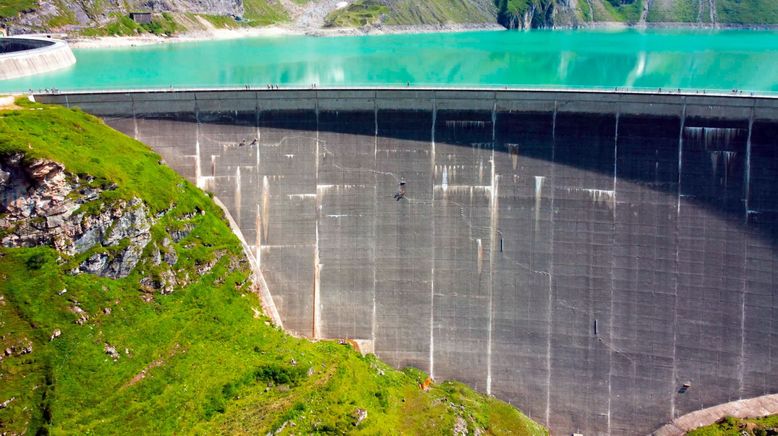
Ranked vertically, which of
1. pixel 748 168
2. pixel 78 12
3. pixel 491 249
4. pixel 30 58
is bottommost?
pixel 491 249

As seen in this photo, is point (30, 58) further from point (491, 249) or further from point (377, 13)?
point (377, 13)

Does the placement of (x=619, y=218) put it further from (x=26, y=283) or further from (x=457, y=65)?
(x=457, y=65)

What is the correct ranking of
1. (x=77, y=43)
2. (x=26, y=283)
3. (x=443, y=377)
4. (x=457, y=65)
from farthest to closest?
(x=77, y=43)
(x=457, y=65)
(x=443, y=377)
(x=26, y=283)

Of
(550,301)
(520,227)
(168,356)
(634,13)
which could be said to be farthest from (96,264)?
(634,13)

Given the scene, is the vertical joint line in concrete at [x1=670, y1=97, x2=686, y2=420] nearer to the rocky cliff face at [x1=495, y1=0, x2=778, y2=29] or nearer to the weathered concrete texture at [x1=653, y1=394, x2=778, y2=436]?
the weathered concrete texture at [x1=653, y1=394, x2=778, y2=436]

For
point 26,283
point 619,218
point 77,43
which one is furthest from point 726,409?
point 77,43

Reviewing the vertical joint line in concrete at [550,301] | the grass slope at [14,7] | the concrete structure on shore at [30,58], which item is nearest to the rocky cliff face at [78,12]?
the grass slope at [14,7]

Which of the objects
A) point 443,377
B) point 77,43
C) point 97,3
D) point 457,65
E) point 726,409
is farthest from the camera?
point 97,3
